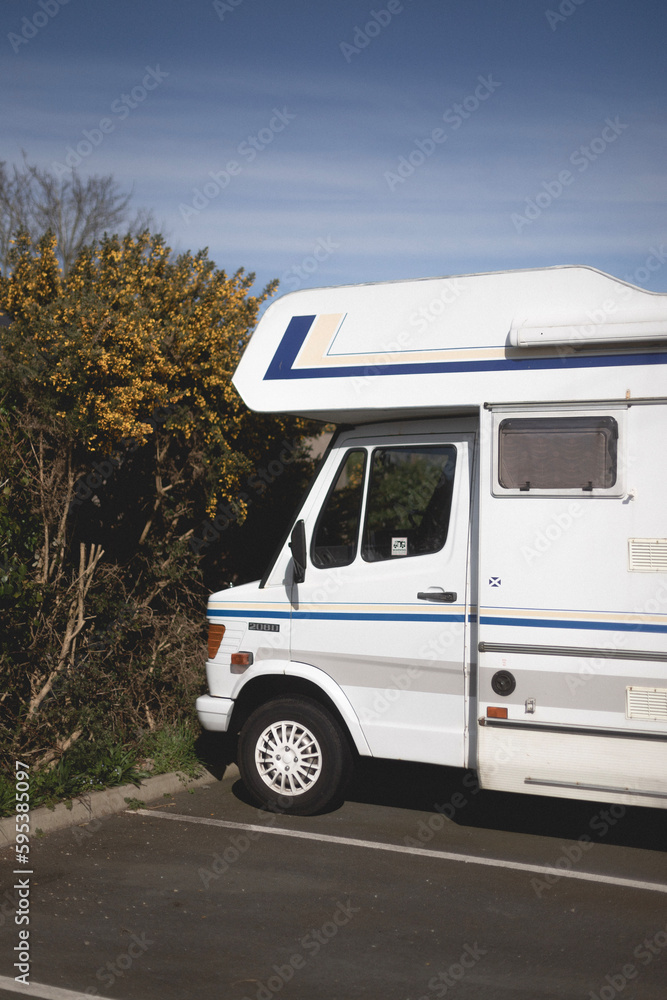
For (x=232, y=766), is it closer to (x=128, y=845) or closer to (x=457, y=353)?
→ (x=128, y=845)

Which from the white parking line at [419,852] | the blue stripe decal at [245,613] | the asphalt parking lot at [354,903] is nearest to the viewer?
the asphalt parking lot at [354,903]

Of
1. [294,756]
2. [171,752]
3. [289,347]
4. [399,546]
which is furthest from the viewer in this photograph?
[171,752]

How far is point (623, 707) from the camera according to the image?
17.2ft

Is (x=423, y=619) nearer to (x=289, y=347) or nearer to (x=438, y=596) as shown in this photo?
(x=438, y=596)

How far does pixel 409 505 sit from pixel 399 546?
0.95ft

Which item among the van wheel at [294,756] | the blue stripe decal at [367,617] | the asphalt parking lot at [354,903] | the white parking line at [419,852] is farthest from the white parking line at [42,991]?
the blue stripe decal at [367,617]

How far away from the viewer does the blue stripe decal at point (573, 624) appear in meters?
5.20

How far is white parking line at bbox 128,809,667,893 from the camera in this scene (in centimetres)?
514

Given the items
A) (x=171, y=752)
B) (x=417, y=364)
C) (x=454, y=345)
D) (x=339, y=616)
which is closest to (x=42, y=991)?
(x=339, y=616)

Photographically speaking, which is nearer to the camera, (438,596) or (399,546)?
(438,596)

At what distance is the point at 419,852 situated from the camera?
561cm

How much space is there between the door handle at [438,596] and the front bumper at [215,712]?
5.12 feet

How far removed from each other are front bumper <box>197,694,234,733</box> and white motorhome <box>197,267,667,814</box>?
1 cm

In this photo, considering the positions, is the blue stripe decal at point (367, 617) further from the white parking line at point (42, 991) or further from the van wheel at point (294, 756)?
the white parking line at point (42, 991)
